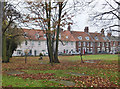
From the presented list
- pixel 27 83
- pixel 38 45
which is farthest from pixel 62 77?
pixel 38 45

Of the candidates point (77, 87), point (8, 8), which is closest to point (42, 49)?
point (8, 8)

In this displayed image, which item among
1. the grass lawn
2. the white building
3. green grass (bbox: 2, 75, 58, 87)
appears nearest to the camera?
green grass (bbox: 2, 75, 58, 87)

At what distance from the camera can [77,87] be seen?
6.15 metres

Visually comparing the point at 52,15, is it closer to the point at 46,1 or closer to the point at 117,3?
the point at 46,1

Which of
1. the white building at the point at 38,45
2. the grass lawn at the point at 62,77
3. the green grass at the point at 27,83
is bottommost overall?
the grass lawn at the point at 62,77

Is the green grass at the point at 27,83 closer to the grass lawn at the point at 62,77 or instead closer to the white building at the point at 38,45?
the grass lawn at the point at 62,77

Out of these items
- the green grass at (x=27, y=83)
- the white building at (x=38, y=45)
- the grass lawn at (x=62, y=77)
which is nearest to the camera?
the green grass at (x=27, y=83)

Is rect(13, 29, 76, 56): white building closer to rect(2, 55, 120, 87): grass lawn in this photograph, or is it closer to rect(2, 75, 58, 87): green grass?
rect(2, 55, 120, 87): grass lawn

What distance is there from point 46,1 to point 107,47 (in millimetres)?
56204

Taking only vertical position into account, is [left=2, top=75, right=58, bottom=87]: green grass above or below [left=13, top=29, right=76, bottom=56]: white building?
below

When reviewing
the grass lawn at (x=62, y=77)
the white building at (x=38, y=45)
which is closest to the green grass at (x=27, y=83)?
the grass lawn at (x=62, y=77)

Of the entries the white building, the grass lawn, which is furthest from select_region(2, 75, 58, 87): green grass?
the white building

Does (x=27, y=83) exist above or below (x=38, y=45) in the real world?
below

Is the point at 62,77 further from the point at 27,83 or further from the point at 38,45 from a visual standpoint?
Answer: the point at 38,45
